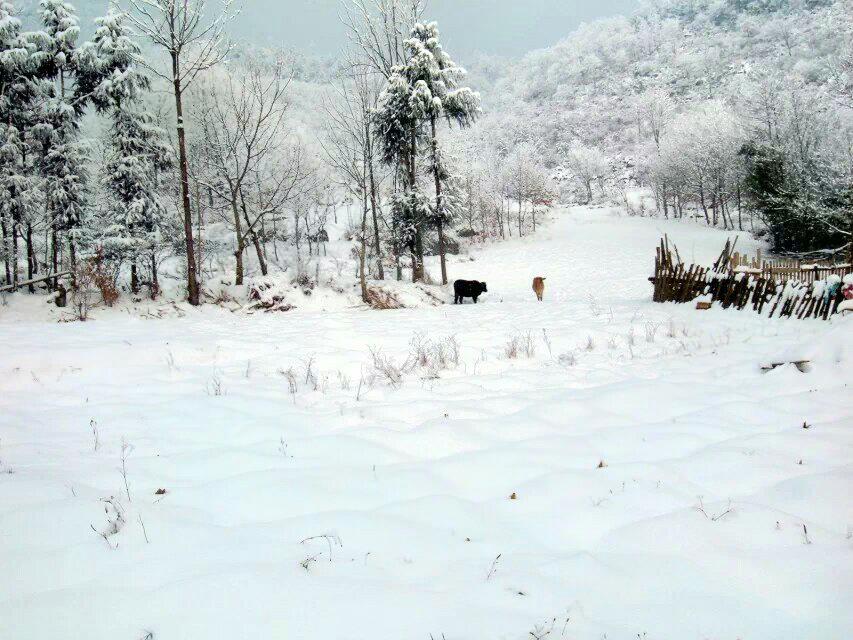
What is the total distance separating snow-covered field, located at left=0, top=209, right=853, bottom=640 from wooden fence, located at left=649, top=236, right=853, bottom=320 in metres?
2.79

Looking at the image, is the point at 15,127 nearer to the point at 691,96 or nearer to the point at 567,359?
the point at 567,359

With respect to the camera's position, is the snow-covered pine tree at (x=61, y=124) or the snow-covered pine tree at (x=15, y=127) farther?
the snow-covered pine tree at (x=61, y=124)

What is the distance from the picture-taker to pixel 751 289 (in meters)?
8.00

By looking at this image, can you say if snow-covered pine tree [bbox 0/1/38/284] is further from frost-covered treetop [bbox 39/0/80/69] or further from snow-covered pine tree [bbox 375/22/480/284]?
snow-covered pine tree [bbox 375/22/480/284]

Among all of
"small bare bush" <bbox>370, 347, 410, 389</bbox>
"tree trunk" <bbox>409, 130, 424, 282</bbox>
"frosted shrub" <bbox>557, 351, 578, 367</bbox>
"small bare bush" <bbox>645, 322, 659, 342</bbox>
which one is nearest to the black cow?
"tree trunk" <bbox>409, 130, 424, 282</bbox>

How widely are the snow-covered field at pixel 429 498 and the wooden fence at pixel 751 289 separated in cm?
279

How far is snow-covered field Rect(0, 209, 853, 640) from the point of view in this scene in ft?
4.71

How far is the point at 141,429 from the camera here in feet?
10.6

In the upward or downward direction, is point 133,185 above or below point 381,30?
below

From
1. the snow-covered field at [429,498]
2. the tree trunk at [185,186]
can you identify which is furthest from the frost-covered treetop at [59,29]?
the snow-covered field at [429,498]

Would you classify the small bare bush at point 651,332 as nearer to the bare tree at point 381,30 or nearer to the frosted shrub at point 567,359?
the frosted shrub at point 567,359

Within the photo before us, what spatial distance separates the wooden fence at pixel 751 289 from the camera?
6656 millimetres

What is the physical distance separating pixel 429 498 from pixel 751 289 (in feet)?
28.0

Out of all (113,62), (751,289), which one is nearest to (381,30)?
(113,62)
